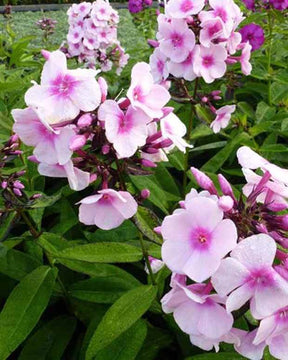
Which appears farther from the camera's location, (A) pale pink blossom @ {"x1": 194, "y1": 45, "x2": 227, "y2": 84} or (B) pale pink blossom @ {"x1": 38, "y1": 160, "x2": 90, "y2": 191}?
(A) pale pink blossom @ {"x1": 194, "y1": 45, "x2": 227, "y2": 84}

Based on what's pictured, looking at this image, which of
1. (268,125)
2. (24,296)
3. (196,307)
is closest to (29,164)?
(24,296)

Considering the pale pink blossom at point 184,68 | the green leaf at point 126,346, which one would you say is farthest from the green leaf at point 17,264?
the pale pink blossom at point 184,68

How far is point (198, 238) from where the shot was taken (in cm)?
101

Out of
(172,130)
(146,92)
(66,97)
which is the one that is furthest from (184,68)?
(66,97)

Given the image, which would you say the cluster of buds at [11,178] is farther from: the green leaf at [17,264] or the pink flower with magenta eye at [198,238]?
the pink flower with magenta eye at [198,238]

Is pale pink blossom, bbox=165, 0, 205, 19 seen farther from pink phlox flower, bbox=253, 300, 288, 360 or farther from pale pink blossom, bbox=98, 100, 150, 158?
pink phlox flower, bbox=253, 300, 288, 360

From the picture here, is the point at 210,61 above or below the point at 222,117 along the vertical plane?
above

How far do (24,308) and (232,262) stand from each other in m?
0.77

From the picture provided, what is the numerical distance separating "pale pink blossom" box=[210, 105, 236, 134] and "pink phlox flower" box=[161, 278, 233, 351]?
1.24 meters

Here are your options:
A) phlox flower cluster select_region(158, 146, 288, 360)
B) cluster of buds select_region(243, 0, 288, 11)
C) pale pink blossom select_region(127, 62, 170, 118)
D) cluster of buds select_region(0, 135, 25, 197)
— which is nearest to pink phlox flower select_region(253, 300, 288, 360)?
phlox flower cluster select_region(158, 146, 288, 360)

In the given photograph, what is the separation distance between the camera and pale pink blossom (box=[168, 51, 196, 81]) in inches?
79.0

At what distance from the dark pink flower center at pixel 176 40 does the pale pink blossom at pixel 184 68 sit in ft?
0.17

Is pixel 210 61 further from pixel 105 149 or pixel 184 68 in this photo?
pixel 105 149

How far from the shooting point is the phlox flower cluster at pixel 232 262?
3.10 ft
